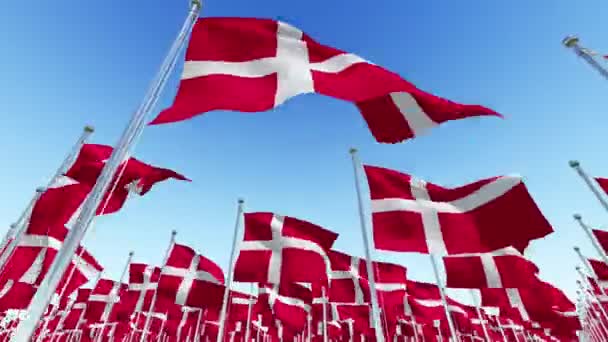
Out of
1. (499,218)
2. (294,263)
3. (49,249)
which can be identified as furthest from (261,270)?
(499,218)

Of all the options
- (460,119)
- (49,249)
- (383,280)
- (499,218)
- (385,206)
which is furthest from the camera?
(383,280)

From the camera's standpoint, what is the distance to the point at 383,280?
11.8 metres

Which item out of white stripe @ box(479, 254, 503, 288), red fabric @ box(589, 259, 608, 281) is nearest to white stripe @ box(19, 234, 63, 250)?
white stripe @ box(479, 254, 503, 288)

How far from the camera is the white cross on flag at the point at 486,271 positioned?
6809 millimetres

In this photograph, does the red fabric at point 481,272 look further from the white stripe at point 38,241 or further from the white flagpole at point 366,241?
the white stripe at point 38,241

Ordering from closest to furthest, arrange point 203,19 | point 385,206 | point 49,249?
1. point 203,19
2. point 385,206
3. point 49,249

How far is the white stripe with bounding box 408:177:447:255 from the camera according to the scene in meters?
6.16

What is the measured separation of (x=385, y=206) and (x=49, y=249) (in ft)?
27.3

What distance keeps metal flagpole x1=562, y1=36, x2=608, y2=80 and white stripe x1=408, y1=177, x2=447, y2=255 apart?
4810 millimetres

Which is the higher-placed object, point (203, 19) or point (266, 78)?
point (203, 19)

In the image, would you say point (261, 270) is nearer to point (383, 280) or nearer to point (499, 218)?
point (383, 280)

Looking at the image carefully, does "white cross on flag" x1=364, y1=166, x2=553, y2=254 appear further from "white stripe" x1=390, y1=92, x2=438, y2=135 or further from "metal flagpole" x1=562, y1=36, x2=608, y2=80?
"metal flagpole" x1=562, y1=36, x2=608, y2=80

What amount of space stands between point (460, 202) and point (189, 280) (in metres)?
9.39

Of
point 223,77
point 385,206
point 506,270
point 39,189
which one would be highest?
point 39,189
